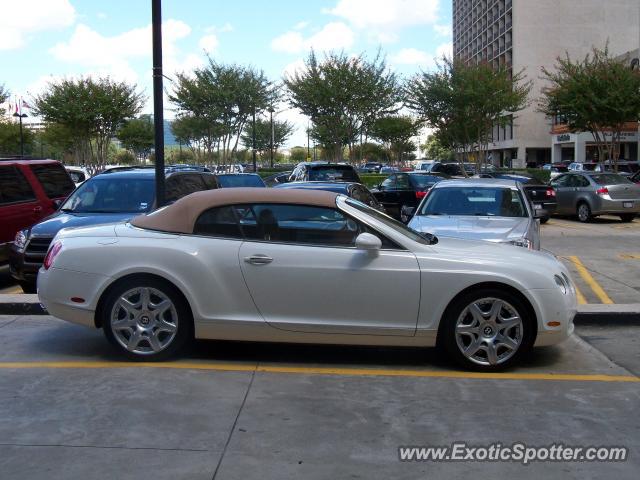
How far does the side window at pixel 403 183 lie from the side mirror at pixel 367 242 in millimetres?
14188

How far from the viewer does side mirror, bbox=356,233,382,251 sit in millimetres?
5508

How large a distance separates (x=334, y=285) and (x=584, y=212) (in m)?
16.3

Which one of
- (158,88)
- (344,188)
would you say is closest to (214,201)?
(158,88)

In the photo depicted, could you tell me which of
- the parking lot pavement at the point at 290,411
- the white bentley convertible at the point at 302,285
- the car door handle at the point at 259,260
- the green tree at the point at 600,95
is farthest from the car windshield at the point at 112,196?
the green tree at the point at 600,95

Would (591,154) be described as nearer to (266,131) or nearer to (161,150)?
(266,131)

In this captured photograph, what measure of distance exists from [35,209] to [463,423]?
8547mm

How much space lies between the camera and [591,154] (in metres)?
65.8

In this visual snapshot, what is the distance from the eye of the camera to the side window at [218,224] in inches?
232

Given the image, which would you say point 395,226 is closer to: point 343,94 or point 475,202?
point 475,202

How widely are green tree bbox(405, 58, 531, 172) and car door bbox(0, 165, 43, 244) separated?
25.9 m

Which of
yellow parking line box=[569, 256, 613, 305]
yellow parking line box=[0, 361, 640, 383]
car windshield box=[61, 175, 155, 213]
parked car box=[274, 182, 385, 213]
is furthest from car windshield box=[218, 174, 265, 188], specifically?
yellow parking line box=[0, 361, 640, 383]

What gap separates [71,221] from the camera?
9172mm

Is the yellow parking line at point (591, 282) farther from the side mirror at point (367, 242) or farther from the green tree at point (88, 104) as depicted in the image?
the green tree at point (88, 104)

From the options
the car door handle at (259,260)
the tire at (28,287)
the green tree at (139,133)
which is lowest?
the tire at (28,287)
